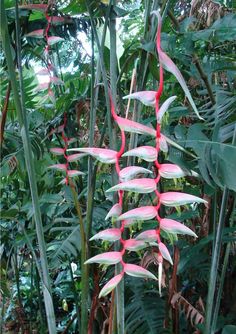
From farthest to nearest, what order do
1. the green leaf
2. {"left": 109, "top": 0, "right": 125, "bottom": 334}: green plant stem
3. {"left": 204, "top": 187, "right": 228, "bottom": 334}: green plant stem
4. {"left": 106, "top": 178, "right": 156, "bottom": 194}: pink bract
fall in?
the green leaf < {"left": 204, "top": 187, "right": 228, "bottom": 334}: green plant stem < {"left": 109, "top": 0, "right": 125, "bottom": 334}: green plant stem < {"left": 106, "top": 178, "right": 156, "bottom": 194}: pink bract

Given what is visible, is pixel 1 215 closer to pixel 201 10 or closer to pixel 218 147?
pixel 218 147

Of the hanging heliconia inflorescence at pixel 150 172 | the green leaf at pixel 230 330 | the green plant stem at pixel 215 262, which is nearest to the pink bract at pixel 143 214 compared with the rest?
the hanging heliconia inflorescence at pixel 150 172

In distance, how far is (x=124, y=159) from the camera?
66 centimetres

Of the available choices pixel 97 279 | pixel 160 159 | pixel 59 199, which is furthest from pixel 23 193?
pixel 160 159

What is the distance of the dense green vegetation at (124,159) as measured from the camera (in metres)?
0.62

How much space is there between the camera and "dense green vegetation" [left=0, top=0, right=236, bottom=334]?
62cm

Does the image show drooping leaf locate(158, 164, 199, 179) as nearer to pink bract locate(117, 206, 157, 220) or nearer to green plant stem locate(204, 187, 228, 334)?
pink bract locate(117, 206, 157, 220)

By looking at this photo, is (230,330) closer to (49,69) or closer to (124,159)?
(124,159)

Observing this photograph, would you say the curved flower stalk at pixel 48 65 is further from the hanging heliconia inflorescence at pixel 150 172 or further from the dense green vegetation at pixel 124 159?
the hanging heliconia inflorescence at pixel 150 172

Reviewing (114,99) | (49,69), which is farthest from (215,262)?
(49,69)

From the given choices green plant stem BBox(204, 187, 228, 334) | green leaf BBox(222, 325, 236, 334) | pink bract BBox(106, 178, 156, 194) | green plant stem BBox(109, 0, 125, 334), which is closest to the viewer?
pink bract BBox(106, 178, 156, 194)

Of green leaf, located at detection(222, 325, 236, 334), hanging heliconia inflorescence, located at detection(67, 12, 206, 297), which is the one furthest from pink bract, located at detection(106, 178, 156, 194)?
green leaf, located at detection(222, 325, 236, 334)

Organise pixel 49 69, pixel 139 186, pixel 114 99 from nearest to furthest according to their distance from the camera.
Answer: pixel 139 186, pixel 114 99, pixel 49 69

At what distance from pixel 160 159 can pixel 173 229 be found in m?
0.38
